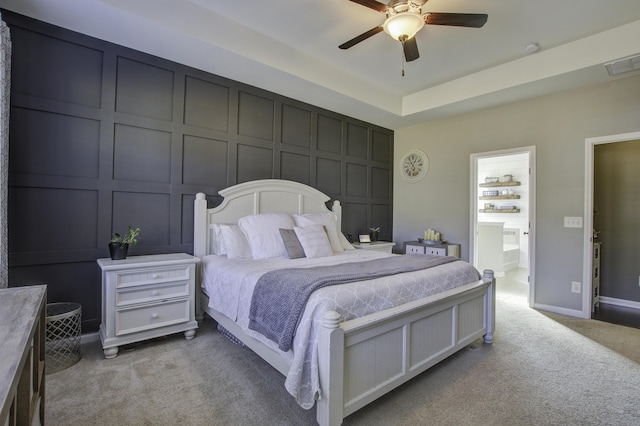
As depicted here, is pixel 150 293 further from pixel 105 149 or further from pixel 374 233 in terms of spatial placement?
pixel 374 233

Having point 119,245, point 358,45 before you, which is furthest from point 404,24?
point 119,245

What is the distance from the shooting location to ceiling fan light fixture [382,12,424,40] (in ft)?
7.54

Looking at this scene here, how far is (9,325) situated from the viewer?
1026 millimetres

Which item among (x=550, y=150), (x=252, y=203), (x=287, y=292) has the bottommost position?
(x=287, y=292)

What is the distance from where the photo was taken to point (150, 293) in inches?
103

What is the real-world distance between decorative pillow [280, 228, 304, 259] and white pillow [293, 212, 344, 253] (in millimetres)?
374

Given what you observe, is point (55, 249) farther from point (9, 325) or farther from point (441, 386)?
point (441, 386)

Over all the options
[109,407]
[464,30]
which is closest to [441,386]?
[109,407]

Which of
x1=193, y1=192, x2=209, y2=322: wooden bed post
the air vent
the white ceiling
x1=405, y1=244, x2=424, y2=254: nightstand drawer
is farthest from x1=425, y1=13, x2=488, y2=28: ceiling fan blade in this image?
x1=405, y1=244, x2=424, y2=254: nightstand drawer

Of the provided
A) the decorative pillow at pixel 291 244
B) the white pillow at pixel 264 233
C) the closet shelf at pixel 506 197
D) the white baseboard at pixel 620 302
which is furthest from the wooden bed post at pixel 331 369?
the closet shelf at pixel 506 197

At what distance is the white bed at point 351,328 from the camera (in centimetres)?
159

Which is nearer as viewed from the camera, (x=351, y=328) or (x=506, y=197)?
(x=351, y=328)

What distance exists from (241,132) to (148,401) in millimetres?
2800

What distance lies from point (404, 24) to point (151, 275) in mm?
2862
